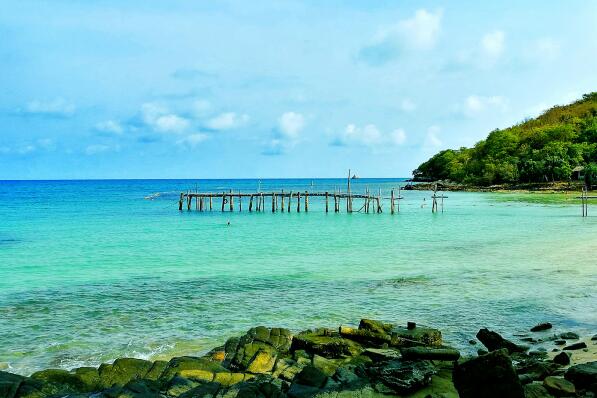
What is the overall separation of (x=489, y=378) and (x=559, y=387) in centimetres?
167

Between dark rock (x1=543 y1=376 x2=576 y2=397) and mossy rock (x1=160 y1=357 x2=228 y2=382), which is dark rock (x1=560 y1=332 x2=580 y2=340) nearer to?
dark rock (x1=543 y1=376 x2=576 y2=397)

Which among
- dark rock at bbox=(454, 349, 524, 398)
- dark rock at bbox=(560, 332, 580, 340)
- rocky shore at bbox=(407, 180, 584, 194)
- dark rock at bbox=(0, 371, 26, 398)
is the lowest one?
dark rock at bbox=(560, 332, 580, 340)

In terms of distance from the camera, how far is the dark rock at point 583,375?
7023mm

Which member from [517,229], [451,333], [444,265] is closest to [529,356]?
[451,333]

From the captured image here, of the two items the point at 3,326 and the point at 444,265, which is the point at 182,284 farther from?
the point at 444,265

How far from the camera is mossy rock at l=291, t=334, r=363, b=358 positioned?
884 centimetres

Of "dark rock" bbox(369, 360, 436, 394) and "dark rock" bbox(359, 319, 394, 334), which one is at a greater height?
"dark rock" bbox(369, 360, 436, 394)

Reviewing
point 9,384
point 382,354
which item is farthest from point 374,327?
point 9,384

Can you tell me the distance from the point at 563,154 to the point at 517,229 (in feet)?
163

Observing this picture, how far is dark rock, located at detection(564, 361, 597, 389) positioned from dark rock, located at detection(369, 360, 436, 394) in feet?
5.96

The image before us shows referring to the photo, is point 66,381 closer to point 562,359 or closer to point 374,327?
point 374,327

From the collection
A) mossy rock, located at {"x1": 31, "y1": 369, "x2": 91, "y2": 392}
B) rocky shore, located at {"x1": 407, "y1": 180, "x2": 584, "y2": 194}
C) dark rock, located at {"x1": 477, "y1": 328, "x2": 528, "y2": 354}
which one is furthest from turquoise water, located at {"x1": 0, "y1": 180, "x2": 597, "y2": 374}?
rocky shore, located at {"x1": 407, "y1": 180, "x2": 584, "y2": 194}

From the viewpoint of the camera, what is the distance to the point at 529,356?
8.84 m

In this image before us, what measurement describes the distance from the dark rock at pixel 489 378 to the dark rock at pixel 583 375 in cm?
198
